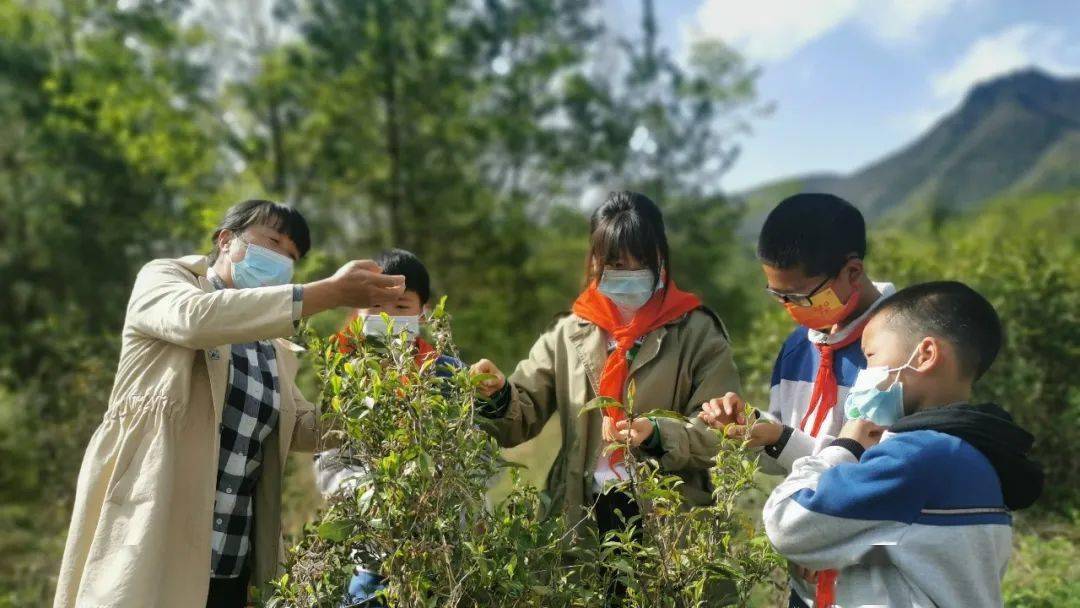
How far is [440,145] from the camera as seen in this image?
53.2 ft

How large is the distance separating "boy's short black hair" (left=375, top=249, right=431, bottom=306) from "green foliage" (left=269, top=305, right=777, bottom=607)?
2.77ft

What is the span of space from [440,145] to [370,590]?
14.4m

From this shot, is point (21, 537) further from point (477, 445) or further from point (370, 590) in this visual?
point (477, 445)

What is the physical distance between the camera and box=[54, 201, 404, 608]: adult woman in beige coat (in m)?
2.37

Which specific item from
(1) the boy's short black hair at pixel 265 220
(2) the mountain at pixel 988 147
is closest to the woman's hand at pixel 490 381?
(1) the boy's short black hair at pixel 265 220

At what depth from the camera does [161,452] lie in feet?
8.02

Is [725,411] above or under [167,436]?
above

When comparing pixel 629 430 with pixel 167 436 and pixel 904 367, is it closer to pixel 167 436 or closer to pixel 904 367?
pixel 904 367

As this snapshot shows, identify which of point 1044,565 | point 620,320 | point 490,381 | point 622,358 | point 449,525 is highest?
point 620,320

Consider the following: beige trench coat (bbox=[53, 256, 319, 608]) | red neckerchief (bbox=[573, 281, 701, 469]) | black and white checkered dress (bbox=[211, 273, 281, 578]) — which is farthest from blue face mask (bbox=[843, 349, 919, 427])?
black and white checkered dress (bbox=[211, 273, 281, 578])

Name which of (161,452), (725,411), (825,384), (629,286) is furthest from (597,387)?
(161,452)

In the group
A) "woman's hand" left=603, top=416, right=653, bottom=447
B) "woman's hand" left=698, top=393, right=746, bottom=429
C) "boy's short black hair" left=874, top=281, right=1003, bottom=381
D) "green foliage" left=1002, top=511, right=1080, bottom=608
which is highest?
"boy's short black hair" left=874, top=281, right=1003, bottom=381

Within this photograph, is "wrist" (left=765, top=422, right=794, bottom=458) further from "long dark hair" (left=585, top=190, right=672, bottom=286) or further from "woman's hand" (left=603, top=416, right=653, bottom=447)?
"long dark hair" (left=585, top=190, right=672, bottom=286)

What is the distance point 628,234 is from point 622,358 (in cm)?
38
